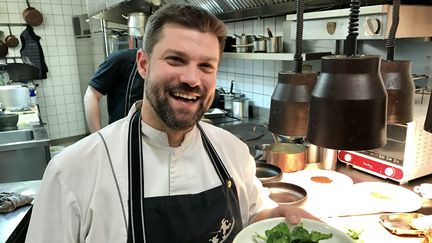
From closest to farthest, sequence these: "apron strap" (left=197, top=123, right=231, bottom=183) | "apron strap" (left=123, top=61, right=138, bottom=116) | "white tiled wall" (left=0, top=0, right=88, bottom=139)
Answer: "apron strap" (left=197, top=123, right=231, bottom=183), "apron strap" (left=123, top=61, right=138, bottom=116), "white tiled wall" (left=0, top=0, right=88, bottom=139)

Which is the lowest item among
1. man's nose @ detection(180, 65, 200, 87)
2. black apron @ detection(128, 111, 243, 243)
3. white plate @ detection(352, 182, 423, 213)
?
white plate @ detection(352, 182, 423, 213)

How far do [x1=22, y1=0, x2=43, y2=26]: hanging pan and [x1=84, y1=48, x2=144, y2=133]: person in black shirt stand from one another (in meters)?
3.66

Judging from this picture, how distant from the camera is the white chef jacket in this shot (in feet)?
Result: 3.11

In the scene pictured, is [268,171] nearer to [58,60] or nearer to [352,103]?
[352,103]

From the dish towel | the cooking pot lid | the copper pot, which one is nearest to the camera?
the cooking pot lid

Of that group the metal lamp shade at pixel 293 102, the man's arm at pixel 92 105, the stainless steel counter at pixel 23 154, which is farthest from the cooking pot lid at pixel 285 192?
the stainless steel counter at pixel 23 154

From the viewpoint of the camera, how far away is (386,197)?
1.66 metres

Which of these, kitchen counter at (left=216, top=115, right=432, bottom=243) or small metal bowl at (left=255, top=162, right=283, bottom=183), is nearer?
kitchen counter at (left=216, top=115, right=432, bottom=243)

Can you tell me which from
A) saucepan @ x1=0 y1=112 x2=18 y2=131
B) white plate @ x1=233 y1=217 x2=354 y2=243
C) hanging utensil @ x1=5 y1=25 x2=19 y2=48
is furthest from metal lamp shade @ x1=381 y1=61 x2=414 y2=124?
hanging utensil @ x1=5 y1=25 x2=19 y2=48

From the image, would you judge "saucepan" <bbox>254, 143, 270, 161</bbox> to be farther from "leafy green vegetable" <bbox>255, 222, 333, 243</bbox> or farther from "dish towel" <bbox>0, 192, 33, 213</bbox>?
"dish towel" <bbox>0, 192, 33, 213</bbox>

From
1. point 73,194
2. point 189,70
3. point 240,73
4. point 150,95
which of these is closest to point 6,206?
point 73,194

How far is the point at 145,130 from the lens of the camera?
1.11 m

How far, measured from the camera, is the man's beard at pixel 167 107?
103cm

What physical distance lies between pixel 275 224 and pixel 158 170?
0.45m
